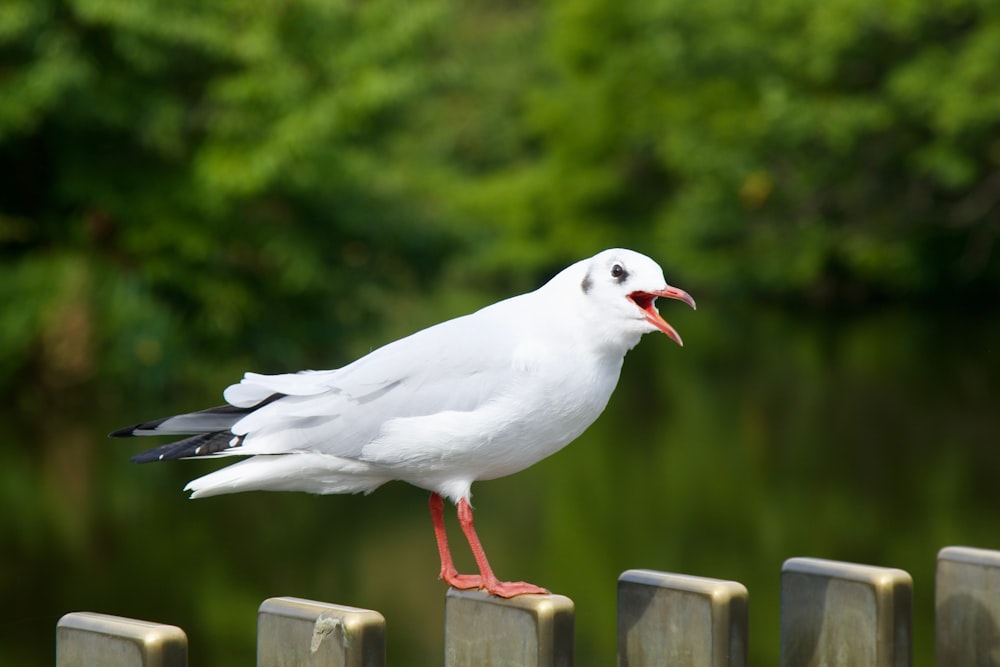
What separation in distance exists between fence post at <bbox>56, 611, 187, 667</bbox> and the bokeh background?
490 centimetres

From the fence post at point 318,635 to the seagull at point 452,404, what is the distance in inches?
14.3

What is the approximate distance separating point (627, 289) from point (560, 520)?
24.2 ft

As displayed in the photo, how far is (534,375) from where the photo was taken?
2.84 m

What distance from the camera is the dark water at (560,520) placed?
793 centimetres

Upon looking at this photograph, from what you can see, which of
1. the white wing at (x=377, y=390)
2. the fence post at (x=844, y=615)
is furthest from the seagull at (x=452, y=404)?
the fence post at (x=844, y=615)

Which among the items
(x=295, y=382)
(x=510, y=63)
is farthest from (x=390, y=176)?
(x=510, y=63)

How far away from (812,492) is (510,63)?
89.7 ft

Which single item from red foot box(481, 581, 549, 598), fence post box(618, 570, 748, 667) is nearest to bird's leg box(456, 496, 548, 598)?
red foot box(481, 581, 549, 598)

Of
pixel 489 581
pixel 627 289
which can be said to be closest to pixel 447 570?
pixel 489 581

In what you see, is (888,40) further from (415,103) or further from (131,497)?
(131,497)

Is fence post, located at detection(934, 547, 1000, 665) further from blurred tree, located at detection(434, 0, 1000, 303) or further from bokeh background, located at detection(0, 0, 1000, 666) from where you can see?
blurred tree, located at detection(434, 0, 1000, 303)

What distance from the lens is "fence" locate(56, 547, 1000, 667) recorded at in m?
2.41

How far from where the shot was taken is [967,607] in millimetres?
2955

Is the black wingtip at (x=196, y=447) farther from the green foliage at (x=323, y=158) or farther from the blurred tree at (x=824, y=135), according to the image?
the blurred tree at (x=824, y=135)
